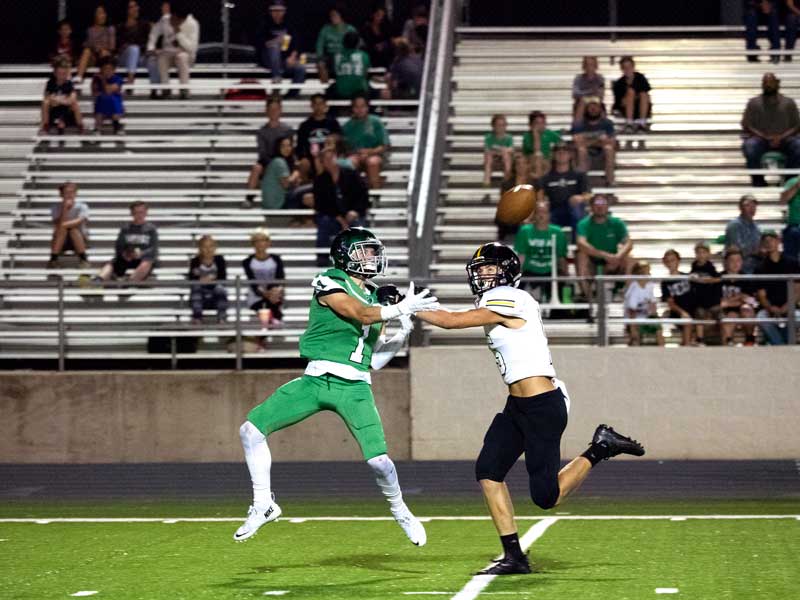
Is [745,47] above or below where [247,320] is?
above

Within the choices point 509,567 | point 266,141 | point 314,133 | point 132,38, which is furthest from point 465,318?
point 132,38

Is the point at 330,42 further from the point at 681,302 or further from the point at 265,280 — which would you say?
the point at 681,302

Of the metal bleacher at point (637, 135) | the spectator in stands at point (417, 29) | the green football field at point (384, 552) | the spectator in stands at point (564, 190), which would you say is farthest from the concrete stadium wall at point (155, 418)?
the spectator in stands at point (417, 29)

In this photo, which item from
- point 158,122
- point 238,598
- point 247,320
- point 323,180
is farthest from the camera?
point 158,122

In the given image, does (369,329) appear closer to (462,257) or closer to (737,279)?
(737,279)

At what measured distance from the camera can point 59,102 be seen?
69.6ft

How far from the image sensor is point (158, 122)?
71.1 ft

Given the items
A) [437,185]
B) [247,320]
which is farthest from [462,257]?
[247,320]

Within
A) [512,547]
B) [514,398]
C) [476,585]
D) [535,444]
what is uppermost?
[514,398]

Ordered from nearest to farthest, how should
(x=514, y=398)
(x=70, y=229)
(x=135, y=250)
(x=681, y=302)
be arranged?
(x=514, y=398) → (x=681, y=302) → (x=135, y=250) → (x=70, y=229)

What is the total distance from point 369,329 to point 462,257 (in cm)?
878

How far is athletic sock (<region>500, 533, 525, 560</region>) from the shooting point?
8.95 meters

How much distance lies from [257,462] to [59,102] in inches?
503

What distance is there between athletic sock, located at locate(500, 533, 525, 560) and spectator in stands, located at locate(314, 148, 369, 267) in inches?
364
